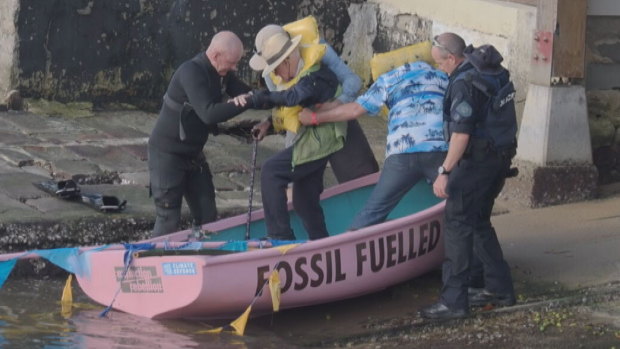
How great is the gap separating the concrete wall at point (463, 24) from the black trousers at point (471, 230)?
256 centimetres

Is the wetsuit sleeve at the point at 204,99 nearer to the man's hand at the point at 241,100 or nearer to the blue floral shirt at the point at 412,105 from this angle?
the man's hand at the point at 241,100

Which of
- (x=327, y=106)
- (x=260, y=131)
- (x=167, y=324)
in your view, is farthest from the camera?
(x=260, y=131)

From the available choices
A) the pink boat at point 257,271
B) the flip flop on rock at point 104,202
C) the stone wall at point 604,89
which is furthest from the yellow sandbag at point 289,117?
the stone wall at point 604,89

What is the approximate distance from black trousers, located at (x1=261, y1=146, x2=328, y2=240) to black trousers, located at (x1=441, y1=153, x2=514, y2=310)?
111cm

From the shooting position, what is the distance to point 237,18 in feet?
41.9

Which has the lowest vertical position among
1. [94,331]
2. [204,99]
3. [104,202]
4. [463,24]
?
[94,331]

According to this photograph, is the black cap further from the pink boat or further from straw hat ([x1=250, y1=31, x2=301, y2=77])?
straw hat ([x1=250, y1=31, x2=301, y2=77])

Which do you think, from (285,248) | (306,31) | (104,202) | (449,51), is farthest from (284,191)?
(104,202)

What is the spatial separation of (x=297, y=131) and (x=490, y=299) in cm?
165

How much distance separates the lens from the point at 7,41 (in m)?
11.8

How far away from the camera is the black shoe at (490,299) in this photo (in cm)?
742

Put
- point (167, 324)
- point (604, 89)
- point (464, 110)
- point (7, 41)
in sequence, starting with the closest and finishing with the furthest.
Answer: point (464, 110), point (167, 324), point (604, 89), point (7, 41)

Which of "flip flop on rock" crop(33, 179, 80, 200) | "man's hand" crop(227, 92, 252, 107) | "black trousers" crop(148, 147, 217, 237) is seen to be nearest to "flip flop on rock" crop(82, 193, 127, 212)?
"flip flop on rock" crop(33, 179, 80, 200)

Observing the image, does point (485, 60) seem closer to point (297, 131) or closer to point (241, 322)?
point (297, 131)
